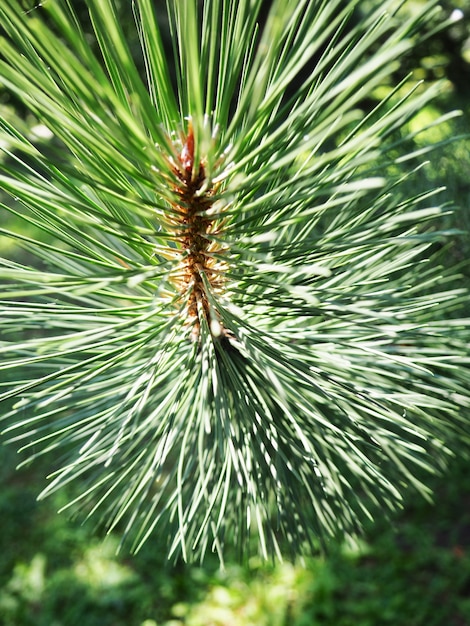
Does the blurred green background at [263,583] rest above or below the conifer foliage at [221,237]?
below

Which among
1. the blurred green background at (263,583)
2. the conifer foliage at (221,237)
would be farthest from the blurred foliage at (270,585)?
the conifer foliage at (221,237)

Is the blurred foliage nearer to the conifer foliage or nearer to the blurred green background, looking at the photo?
the blurred green background

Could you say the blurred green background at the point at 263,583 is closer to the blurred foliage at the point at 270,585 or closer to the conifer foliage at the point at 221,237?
the blurred foliage at the point at 270,585

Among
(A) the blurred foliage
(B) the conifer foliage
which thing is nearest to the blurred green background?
(A) the blurred foliage

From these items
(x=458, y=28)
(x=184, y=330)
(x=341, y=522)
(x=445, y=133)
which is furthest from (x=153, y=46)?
(x=458, y=28)

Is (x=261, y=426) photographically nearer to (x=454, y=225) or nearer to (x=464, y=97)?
(x=454, y=225)
